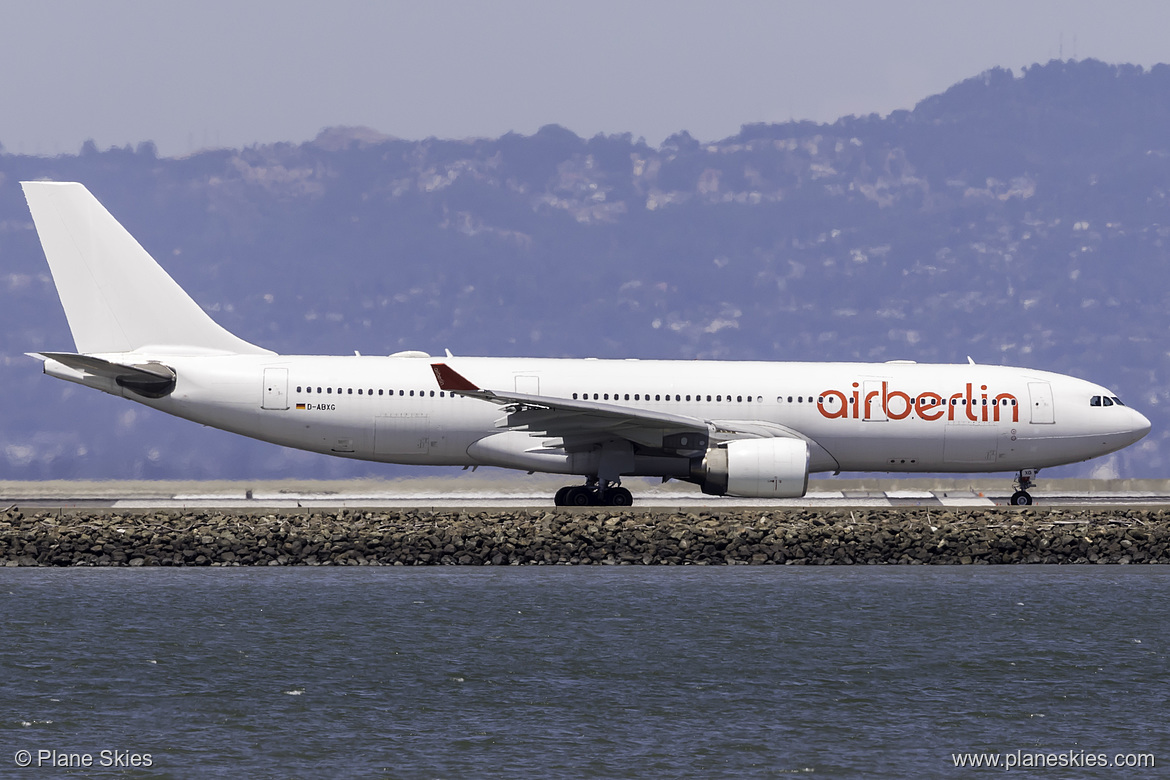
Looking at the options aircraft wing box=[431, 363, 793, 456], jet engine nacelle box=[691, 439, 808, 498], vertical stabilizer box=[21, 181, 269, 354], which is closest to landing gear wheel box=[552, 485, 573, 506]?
aircraft wing box=[431, 363, 793, 456]

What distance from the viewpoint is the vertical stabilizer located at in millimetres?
33406

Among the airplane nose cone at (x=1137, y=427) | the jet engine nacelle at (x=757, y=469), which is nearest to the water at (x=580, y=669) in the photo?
the jet engine nacelle at (x=757, y=469)

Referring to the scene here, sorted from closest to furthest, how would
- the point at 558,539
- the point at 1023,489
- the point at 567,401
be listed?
1. the point at 558,539
2. the point at 567,401
3. the point at 1023,489

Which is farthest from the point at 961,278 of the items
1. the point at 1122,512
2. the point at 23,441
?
the point at 1122,512

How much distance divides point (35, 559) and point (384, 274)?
137 m

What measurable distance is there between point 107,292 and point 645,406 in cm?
1229

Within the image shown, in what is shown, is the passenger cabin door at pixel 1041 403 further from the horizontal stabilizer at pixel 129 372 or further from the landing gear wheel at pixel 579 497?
the horizontal stabilizer at pixel 129 372

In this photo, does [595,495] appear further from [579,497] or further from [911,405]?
[911,405]

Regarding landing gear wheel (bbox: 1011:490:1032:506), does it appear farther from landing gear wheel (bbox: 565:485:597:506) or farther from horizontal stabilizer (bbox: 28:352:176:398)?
horizontal stabilizer (bbox: 28:352:176:398)

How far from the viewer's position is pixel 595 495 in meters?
31.5

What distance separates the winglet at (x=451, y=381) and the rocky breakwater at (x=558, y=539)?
247 cm

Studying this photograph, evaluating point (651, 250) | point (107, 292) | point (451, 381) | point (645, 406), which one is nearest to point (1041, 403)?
point (645, 406)

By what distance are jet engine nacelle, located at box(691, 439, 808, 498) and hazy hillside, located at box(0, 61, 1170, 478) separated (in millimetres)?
99638

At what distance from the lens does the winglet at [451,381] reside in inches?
1142
